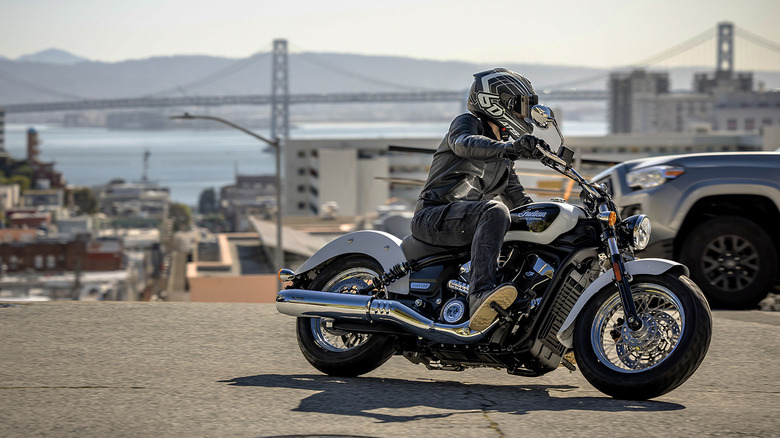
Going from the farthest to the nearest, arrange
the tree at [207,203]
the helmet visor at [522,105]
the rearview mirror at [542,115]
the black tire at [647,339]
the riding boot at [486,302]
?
the tree at [207,203] < the helmet visor at [522,105] < the rearview mirror at [542,115] < the riding boot at [486,302] < the black tire at [647,339]

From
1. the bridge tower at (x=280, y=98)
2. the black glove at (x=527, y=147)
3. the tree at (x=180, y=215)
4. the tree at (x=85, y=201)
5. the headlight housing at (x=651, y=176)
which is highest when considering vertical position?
the bridge tower at (x=280, y=98)

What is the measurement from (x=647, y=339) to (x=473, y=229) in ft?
3.51

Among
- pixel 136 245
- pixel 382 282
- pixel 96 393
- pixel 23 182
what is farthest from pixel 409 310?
pixel 23 182

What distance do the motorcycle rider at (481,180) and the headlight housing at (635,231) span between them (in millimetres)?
559

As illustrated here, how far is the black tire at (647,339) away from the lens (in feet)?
16.9

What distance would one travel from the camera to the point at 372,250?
249 inches

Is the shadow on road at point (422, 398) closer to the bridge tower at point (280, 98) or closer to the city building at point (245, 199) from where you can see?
the city building at point (245, 199)

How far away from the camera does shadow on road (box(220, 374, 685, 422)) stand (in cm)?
516

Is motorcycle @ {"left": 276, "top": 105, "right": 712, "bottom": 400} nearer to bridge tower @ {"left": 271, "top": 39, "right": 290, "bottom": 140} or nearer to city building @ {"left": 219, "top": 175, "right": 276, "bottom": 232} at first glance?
city building @ {"left": 219, "top": 175, "right": 276, "bottom": 232}

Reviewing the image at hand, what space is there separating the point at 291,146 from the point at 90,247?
61.1 metres

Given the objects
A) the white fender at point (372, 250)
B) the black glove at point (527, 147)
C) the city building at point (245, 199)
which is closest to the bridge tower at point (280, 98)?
the city building at point (245, 199)

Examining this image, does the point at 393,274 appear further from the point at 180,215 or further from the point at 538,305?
the point at 180,215

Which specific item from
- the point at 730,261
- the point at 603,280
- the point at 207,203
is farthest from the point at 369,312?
the point at 207,203

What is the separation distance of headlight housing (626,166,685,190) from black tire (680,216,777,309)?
48 cm
